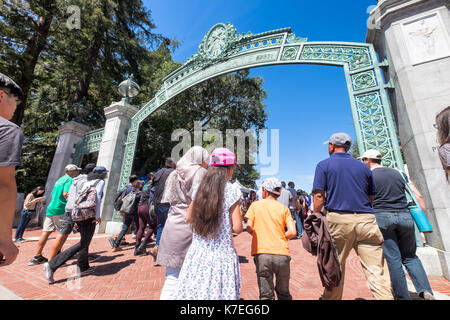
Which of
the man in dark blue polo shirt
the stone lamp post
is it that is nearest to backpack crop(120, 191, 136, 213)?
the stone lamp post

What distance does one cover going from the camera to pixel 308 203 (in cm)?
→ 913

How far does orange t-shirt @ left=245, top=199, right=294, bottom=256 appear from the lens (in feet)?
6.72

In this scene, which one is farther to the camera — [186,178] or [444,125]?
[186,178]

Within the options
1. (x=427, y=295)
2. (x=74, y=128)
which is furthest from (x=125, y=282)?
(x=74, y=128)

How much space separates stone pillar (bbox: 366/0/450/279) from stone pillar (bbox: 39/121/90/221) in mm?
12457

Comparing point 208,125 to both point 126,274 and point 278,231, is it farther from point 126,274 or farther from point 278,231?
point 278,231

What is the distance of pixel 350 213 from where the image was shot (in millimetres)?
2209

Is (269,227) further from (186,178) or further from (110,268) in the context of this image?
(110,268)

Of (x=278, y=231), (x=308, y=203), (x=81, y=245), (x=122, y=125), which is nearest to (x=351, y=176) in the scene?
(x=278, y=231)

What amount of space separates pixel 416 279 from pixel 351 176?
1.47 metres

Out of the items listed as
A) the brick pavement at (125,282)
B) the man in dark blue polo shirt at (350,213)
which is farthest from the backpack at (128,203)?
the man in dark blue polo shirt at (350,213)

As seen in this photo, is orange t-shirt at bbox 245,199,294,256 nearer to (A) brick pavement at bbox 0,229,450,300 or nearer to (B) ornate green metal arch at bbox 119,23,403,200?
(A) brick pavement at bbox 0,229,450,300

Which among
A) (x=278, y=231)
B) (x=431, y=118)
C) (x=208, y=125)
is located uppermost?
(x=208, y=125)

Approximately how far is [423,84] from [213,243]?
4.97 m
